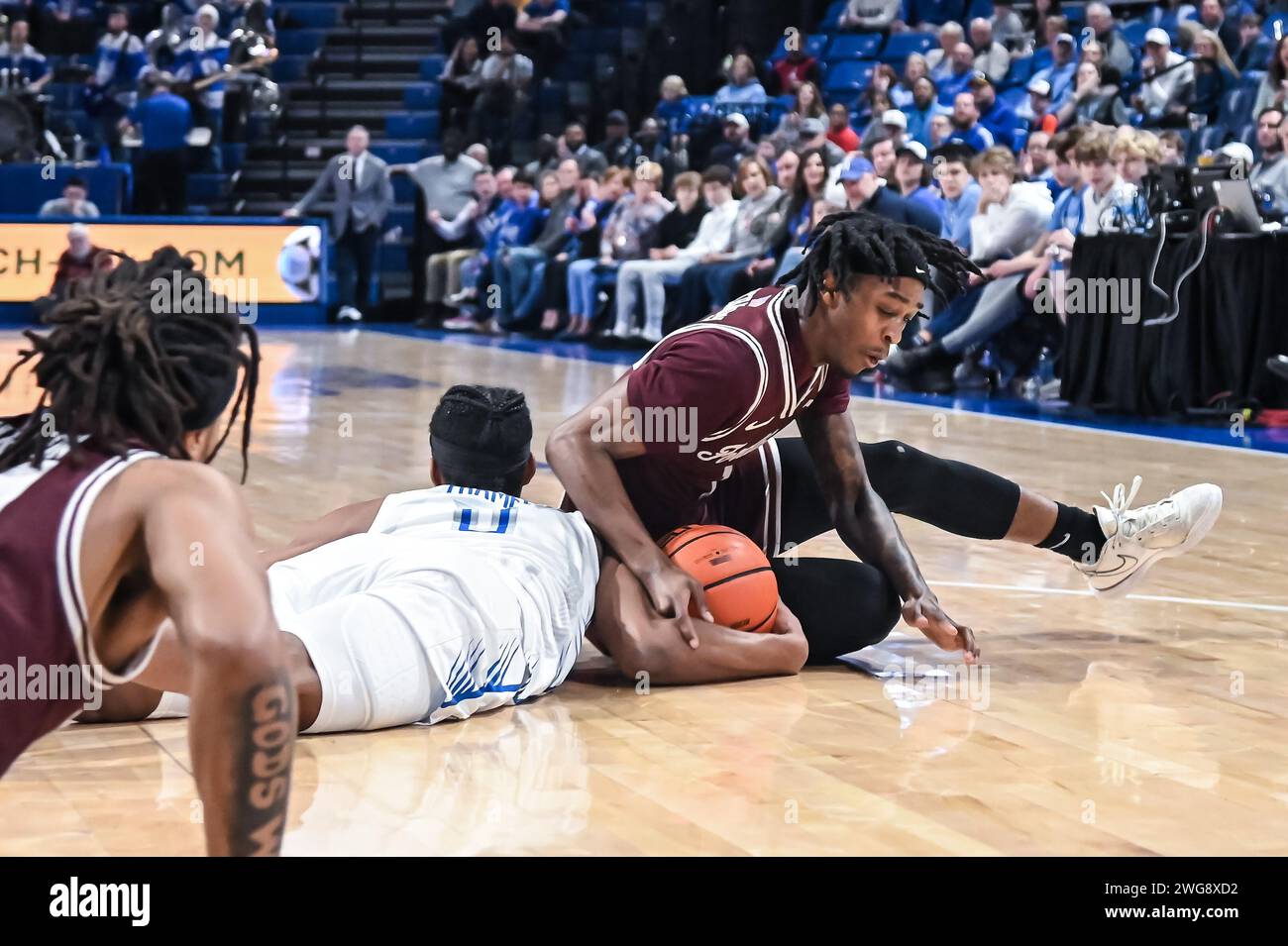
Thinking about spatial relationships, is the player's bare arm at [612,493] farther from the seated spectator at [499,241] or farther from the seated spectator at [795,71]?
the seated spectator at [795,71]

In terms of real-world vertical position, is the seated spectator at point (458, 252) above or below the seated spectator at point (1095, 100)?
below

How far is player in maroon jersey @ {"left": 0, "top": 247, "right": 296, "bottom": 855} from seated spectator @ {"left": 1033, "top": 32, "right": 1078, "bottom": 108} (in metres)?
12.9

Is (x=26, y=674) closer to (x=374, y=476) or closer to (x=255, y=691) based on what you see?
(x=255, y=691)

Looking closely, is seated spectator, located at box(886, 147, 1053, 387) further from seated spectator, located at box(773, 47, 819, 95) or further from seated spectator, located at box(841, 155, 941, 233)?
seated spectator, located at box(773, 47, 819, 95)

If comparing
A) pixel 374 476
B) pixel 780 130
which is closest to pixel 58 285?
pixel 780 130

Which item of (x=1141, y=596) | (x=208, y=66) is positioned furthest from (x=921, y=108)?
(x=1141, y=596)

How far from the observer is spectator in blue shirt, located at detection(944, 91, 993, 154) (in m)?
13.4

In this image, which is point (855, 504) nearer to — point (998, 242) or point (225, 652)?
point (225, 652)

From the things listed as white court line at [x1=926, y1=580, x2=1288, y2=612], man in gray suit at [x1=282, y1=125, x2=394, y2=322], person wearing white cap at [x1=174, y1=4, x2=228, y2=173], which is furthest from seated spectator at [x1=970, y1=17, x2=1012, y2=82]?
white court line at [x1=926, y1=580, x2=1288, y2=612]

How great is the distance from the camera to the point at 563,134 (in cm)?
1780

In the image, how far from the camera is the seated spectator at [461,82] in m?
→ 19.4

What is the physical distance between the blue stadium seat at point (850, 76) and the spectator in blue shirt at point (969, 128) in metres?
3.32

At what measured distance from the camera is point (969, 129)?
44.6 ft

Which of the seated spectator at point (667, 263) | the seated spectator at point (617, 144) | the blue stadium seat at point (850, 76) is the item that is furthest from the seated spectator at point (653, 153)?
the blue stadium seat at point (850, 76)
